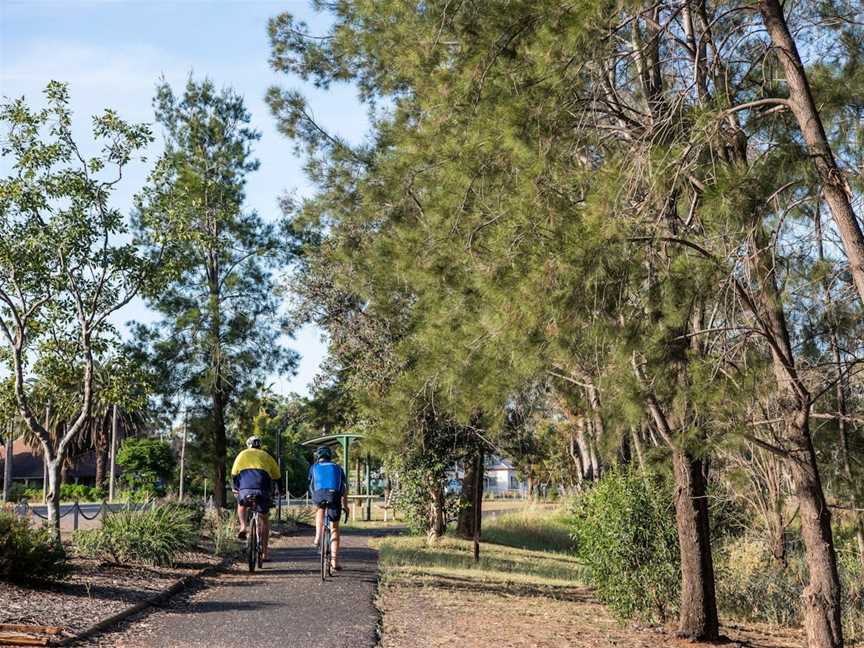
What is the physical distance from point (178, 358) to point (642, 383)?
19531mm

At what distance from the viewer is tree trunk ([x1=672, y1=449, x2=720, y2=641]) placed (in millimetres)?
10922

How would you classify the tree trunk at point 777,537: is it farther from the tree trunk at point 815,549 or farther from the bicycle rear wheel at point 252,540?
the bicycle rear wheel at point 252,540

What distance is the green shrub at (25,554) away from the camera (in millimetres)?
10195

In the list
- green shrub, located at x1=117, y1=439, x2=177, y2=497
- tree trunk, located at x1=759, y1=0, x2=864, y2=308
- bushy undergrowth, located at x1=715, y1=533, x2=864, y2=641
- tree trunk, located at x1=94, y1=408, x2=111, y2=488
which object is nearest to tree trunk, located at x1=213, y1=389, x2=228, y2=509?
bushy undergrowth, located at x1=715, y1=533, x2=864, y2=641

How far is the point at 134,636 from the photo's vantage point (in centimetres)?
863

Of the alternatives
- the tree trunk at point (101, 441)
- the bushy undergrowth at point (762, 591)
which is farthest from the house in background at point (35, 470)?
the bushy undergrowth at point (762, 591)

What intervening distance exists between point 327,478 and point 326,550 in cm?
97

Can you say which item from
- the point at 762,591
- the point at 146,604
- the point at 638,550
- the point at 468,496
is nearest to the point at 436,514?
the point at 468,496

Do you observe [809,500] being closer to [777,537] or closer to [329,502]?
[329,502]

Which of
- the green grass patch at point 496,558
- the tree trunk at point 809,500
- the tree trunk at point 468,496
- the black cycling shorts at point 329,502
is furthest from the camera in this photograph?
the tree trunk at point 468,496

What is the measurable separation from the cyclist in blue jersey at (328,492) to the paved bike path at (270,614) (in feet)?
2.08

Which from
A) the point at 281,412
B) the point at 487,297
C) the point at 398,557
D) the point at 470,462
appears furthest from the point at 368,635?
the point at 281,412

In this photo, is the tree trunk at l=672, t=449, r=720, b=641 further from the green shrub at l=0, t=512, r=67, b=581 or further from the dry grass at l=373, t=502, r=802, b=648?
the green shrub at l=0, t=512, r=67, b=581

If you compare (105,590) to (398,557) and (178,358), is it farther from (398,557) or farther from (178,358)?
(178,358)
